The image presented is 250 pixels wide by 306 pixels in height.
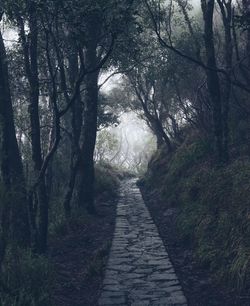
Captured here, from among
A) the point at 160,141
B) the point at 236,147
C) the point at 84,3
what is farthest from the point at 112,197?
the point at 84,3

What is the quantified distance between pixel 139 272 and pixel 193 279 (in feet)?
3.32

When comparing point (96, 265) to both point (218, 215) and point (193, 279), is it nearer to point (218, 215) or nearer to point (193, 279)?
point (193, 279)

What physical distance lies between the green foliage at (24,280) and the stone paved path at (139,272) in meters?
0.93

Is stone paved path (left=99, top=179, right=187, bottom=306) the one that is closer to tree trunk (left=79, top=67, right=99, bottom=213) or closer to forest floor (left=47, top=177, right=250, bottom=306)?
forest floor (left=47, top=177, right=250, bottom=306)

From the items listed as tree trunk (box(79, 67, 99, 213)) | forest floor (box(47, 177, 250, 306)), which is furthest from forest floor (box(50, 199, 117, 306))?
tree trunk (box(79, 67, 99, 213))

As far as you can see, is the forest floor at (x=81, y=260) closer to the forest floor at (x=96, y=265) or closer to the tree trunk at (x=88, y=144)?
the forest floor at (x=96, y=265)

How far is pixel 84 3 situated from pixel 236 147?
6747 millimetres

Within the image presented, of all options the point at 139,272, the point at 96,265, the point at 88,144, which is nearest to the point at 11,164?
the point at 96,265

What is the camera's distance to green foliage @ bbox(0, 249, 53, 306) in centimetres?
554

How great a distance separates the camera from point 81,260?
870 centimetres

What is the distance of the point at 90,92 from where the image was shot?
45.2 feet

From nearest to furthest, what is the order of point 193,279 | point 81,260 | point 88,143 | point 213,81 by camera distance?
point 193,279
point 81,260
point 213,81
point 88,143

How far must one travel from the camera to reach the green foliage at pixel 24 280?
554 centimetres

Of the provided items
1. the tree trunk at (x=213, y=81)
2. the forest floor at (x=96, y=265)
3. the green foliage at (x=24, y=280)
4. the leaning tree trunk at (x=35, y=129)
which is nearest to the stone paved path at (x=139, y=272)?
the forest floor at (x=96, y=265)
